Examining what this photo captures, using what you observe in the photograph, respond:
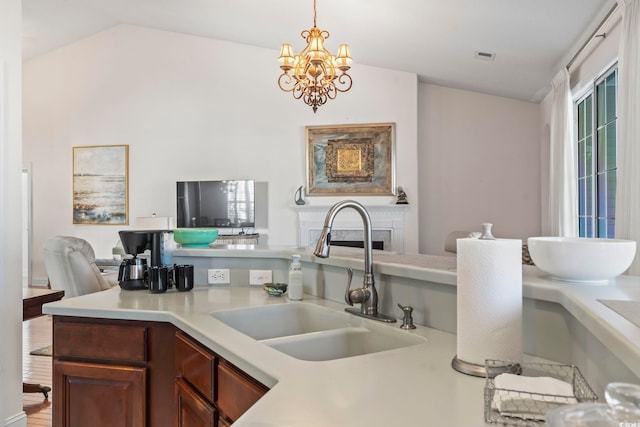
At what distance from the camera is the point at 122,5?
6.26 metres

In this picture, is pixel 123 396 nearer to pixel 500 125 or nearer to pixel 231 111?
pixel 231 111

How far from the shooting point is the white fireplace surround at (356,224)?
253 inches

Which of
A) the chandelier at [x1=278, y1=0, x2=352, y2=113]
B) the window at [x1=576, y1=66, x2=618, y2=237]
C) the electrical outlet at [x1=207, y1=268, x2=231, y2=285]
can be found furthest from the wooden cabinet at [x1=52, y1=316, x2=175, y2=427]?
the window at [x1=576, y1=66, x2=618, y2=237]

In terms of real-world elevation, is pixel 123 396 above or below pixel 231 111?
below

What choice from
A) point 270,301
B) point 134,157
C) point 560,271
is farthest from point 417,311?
point 134,157

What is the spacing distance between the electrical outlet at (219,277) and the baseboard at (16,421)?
1.36 metres

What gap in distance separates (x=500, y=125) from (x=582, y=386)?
6240 mm

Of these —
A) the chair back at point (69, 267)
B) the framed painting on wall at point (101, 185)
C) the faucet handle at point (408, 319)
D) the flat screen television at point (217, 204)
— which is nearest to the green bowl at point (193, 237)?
the faucet handle at point (408, 319)

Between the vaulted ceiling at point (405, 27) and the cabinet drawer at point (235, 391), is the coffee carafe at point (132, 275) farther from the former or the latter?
the vaulted ceiling at point (405, 27)

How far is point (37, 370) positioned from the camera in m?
3.79

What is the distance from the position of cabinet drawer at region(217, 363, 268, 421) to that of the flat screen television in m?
5.32

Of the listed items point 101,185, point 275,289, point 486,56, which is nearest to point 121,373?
point 275,289

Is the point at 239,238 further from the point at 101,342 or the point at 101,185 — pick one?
the point at 101,342

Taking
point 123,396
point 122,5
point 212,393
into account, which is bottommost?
point 123,396
